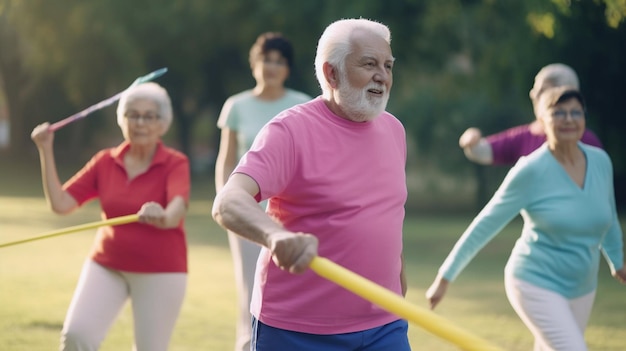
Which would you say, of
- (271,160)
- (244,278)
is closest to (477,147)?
(244,278)

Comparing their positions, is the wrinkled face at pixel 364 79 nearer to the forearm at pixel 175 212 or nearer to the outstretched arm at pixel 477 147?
the forearm at pixel 175 212

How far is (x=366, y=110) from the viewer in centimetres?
444

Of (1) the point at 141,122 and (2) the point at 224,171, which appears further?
(2) the point at 224,171

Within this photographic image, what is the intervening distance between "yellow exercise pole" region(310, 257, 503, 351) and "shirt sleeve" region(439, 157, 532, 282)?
2.81 meters

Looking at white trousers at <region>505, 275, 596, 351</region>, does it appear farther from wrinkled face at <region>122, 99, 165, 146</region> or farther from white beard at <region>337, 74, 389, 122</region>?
wrinkled face at <region>122, 99, 165, 146</region>

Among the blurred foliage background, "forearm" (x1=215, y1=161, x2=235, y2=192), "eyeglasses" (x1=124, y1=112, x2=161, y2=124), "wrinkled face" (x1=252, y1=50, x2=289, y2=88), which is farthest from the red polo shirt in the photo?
the blurred foliage background

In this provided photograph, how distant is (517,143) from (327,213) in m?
4.37

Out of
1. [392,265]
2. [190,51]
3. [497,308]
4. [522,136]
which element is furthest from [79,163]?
[392,265]

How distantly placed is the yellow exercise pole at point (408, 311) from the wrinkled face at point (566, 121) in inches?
120

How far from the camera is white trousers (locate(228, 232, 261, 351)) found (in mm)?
7780

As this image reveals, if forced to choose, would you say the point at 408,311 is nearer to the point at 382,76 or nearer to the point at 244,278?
the point at 382,76

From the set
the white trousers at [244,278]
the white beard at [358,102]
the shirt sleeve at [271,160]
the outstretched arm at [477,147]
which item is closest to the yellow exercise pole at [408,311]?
the shirt sleeve at [271,160]

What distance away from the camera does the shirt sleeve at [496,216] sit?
6164mm

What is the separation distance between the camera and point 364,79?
4.45 meters
